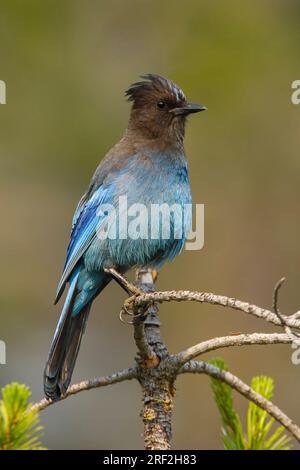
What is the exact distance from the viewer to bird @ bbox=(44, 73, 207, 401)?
4.51 metres

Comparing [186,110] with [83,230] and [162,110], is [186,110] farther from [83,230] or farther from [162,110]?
[83,230]

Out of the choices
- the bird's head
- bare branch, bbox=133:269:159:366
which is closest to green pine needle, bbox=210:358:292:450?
bare branch, bbox=133:269:159:366

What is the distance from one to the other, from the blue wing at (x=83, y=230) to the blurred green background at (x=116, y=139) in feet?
7.30

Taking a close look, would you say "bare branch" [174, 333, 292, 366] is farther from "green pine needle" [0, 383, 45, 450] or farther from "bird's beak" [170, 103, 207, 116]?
"bird's beak" [170, 103, 207, 116]

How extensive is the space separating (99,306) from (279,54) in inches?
100

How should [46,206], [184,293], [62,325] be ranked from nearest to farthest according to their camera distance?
[184,293]
[62,325]
[46,206]

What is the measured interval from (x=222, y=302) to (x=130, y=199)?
5.39 ft

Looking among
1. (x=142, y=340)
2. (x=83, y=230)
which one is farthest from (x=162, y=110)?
(x=142, y=340)

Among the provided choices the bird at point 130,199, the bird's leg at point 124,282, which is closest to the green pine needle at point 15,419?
the bird's leg at point 124,282

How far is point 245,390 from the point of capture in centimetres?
314

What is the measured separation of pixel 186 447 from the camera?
21.2ft

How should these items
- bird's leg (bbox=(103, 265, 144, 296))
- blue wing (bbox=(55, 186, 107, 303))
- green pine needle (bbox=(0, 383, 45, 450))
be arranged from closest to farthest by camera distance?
green pine needle (bbox=(0, 383, 45, 450)) → bird's leg (bbox=(103, 265, 144, 296)) → blue wing (bbox=(55, 186, 107, 303))
